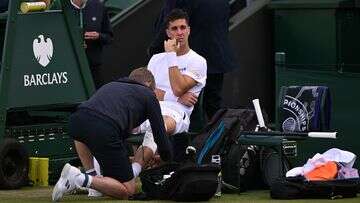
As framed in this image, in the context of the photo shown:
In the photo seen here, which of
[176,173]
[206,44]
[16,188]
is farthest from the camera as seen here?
[206,44]

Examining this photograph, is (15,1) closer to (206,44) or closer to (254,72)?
(206,44)

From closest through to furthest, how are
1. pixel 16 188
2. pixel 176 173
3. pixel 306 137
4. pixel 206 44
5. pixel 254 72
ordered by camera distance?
pixel 176 173, pixel 306 137, pixel 16 188, pixel 206 44, pixel 254 72

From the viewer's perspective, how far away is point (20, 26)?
1220cm

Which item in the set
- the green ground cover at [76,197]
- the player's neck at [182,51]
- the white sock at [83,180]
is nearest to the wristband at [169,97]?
the player's neck at [182,51]

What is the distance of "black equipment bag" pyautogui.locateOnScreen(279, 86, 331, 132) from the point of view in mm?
11234

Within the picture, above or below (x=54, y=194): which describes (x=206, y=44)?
above

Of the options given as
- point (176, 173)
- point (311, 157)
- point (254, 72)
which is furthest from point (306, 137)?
point (254, 72)

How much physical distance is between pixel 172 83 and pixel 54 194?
2027 mm

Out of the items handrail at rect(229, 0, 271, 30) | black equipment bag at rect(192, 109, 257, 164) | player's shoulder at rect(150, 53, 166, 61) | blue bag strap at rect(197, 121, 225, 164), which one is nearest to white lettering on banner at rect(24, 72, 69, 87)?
player's shoulder at rect(150, 53, 166, 61)

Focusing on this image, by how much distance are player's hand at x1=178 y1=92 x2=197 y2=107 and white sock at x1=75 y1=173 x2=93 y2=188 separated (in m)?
1.83

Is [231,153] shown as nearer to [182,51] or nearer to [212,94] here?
[182,51]

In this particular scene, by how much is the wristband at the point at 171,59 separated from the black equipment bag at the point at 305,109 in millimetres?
1183

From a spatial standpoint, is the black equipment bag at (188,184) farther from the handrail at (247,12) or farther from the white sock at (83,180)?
the handrail at (247,12)

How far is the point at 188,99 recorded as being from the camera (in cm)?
1202
